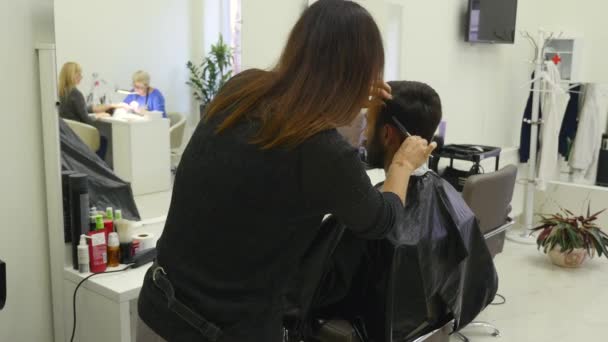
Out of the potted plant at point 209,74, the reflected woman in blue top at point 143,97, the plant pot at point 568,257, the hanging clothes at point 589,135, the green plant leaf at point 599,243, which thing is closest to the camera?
the reflected woman in blue top at point 143,97

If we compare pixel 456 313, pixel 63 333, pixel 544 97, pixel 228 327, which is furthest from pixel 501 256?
pixel 228 327

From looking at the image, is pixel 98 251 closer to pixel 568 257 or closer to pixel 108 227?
pixel 108 227

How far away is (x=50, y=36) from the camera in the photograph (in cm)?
171

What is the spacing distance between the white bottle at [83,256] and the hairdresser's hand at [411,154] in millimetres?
991

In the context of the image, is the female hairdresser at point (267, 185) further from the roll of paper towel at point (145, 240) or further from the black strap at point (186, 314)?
the roll of paper towel at point (145, 240)

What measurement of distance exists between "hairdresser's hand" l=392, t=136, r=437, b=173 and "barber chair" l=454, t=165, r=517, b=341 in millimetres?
1177

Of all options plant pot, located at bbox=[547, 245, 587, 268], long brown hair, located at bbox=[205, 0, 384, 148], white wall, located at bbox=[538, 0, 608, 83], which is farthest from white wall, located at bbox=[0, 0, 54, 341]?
white wall, located at bbox=[538, 0, 608, 83]

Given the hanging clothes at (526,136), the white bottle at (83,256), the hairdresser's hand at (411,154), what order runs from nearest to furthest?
the hairdresser's hand at (411,154) → the white bottle at (83,256) → the hanging clothes at (526,136)

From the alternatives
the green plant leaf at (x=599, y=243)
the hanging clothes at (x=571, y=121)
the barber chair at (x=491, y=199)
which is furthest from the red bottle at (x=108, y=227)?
the hanging clothes at (x=571, y=121)

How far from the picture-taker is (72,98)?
179 centimetres

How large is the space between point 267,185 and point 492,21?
3.64 metres

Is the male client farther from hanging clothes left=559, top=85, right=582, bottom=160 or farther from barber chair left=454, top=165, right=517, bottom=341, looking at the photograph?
hanging clothes left=559, top=85, right=582, bottom=160

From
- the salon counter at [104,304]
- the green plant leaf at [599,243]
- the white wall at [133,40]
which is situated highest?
the white wall at [133,40]

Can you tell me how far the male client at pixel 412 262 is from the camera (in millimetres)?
1514
